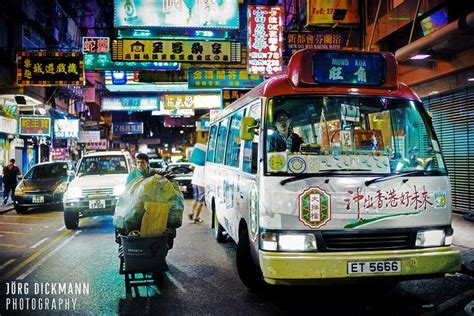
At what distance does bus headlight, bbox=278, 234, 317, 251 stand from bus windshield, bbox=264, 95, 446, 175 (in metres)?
0.70

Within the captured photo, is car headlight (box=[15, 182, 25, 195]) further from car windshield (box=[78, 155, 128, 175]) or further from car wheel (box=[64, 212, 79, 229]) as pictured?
car wheel (box=[64, 212, 79, 229])

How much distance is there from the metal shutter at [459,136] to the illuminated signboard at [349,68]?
629 cm

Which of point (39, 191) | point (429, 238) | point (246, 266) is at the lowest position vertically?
point (246, 266)

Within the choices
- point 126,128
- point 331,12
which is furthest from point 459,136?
point 126,128

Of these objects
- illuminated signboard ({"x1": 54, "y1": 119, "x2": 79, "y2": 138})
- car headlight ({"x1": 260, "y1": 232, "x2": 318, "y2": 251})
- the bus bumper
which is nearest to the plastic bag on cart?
the bus bumper

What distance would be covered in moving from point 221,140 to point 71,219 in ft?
15.8

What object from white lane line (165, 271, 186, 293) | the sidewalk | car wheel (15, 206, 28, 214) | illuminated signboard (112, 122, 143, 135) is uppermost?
illuminated signboard (112, 122, 143, 135)

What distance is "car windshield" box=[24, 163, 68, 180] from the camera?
51.0 feet

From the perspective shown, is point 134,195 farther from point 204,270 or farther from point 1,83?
point 1,83

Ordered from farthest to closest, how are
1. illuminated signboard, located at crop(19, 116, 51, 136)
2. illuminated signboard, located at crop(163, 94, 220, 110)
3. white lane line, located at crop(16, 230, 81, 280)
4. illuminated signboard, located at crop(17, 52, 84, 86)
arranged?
illuminated signboard, located at crop(163, 94, 220, 110)
illuminated signboard, located at crop(19, 116, 51, 136)
illuminated signboard, located at crop(17, 52, 84, 86)
white lane line, located at crop(16, 230, 81, 280)

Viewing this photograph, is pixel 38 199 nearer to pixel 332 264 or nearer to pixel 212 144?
pixel 212 144

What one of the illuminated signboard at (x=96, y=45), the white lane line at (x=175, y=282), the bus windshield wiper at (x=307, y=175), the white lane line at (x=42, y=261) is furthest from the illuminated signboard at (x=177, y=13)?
the bus windshield wiper at (x=307, y=175)

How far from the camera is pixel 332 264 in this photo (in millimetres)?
4340

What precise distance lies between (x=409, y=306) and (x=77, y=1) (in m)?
31.0
